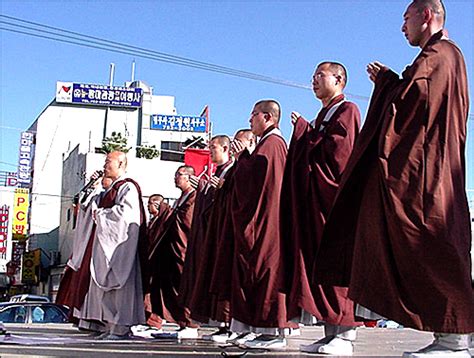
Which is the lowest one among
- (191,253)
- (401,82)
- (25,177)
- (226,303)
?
(226,303)

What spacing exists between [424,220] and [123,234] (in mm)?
3572

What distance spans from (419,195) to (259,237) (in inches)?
70.6

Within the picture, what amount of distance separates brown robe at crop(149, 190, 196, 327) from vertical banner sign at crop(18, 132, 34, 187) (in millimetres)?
39950

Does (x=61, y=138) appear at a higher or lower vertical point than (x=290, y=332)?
higher

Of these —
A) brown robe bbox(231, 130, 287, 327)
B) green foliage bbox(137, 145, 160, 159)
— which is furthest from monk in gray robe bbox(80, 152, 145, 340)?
green foliage bbox(137, 145, 160, 159)

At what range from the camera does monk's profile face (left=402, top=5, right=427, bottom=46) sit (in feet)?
13.1

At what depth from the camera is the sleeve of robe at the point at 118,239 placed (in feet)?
21.1

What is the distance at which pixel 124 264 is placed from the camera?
6492mm

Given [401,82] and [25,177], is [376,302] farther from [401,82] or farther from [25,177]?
[25,177]

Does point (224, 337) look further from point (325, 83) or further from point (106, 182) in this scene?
point (325, 83)

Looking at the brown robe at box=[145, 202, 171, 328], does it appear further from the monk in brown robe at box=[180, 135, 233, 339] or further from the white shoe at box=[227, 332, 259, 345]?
the white shoe at box=[227, 332, 259, 345]

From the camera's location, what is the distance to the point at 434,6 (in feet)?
13.0

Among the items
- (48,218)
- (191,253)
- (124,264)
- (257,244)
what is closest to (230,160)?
(191,253)

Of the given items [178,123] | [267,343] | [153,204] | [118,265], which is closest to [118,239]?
[118,265]
